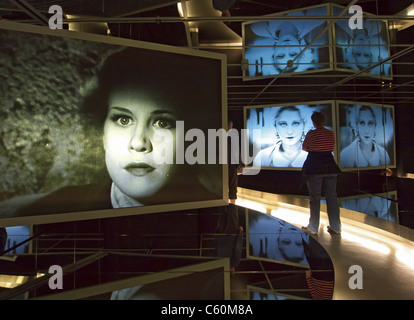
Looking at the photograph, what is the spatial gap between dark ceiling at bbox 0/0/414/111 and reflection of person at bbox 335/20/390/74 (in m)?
0.18

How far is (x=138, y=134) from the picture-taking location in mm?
2408

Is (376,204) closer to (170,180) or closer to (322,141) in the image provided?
(322,141)

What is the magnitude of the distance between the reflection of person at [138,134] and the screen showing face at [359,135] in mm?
2670

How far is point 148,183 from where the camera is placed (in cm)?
247

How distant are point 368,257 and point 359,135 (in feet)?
8.91

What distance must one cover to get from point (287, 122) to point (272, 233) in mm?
2174

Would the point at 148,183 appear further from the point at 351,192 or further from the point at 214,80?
the point at 351,192

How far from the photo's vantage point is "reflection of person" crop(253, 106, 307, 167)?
3.97m

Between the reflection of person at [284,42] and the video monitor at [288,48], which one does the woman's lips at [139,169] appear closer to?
the video monitor at [288,48]

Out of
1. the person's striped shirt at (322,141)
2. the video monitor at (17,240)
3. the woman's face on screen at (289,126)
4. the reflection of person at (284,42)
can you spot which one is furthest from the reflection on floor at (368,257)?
the video monitor at (17,240)

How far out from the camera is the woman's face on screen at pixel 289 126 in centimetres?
402

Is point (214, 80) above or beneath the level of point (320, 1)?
beneath
